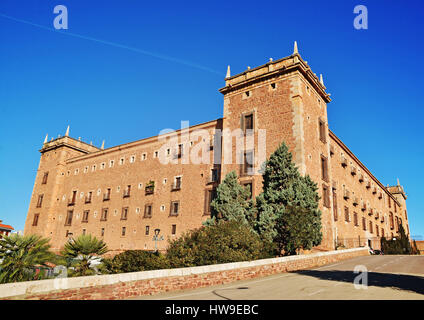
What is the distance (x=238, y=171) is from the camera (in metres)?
26.6

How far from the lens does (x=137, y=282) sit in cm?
955

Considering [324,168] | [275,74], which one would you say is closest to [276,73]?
[275,74]

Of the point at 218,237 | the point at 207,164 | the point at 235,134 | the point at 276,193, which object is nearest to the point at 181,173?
the point at 207,164

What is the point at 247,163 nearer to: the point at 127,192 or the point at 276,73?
the point at 276,73

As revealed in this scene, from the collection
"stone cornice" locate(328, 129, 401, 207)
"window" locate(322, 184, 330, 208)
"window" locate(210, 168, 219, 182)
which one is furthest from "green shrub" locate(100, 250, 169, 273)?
"stone cornice" locate(328, 129, 401, 207)

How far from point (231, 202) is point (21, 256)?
50.7 ft

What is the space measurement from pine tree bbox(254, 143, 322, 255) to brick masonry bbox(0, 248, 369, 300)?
2868 millimetres

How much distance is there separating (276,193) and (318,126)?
1003cm

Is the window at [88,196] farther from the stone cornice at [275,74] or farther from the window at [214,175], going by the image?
the stone cornice at [275,74]

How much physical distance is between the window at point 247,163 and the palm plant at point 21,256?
16993mm

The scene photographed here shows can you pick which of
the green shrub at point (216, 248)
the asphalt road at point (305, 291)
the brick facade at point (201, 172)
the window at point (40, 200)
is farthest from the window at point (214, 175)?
the window at point (40, 200)

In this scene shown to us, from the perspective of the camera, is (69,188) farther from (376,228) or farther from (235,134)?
(376,228)

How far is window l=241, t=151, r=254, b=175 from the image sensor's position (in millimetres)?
26047

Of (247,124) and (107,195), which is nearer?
(247,124)
